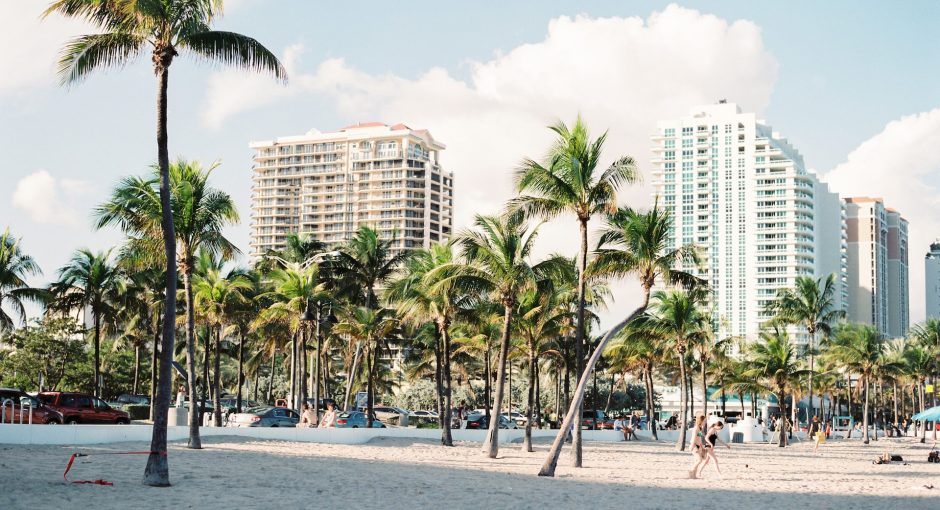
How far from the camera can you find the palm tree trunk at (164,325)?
17531 mm

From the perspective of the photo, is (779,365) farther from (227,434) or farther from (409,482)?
(409,482)

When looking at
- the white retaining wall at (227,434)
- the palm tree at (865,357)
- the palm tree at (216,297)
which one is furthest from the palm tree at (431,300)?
the palm tree at (865,357)

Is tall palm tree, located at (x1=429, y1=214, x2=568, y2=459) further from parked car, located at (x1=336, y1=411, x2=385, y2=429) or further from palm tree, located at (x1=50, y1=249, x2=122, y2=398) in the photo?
palm tree, located at (x1=50, y1=249, x2=122, y2=398)

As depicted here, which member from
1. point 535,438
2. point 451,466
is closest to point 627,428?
point 535,438

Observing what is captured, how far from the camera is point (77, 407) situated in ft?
116

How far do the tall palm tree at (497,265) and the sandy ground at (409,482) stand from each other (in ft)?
17.2

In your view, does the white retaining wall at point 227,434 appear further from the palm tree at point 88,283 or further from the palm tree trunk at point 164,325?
the palm tree at point 88,283

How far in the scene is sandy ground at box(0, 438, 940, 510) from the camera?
16625 millimetres

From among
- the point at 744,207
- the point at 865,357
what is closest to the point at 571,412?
the point at 865,357

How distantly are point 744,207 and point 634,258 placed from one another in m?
145

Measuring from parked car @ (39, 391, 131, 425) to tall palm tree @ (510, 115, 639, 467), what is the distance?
19055 mm

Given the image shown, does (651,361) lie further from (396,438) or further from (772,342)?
(396,438)

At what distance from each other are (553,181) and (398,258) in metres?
24.6

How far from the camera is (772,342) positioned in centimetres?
5006
